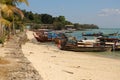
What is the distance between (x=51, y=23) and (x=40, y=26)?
73.1ft

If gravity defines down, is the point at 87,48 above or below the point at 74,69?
below

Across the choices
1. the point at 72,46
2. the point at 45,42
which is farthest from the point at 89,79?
the point at 45,42

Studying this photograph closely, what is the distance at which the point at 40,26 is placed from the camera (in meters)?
141

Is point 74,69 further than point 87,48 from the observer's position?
No

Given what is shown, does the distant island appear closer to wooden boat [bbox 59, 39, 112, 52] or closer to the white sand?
wooden boat [bbox 59, 39, 112, 52]

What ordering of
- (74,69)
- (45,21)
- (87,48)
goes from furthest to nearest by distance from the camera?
(45,21)
(87,48)
(74,69)

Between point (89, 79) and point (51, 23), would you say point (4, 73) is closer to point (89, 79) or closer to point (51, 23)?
point (89, 79)

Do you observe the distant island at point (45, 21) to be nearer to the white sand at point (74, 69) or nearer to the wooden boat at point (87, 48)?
the wooden boat at point (87, 48)

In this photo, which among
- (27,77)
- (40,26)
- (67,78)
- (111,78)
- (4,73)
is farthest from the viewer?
(40,26)

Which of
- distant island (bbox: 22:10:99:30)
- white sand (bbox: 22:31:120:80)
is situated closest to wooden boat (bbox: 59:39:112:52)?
white sand (bbox: 22:31:120:80)

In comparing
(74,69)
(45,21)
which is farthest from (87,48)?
(45,21)

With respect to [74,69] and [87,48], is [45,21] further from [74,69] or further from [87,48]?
[74,69]

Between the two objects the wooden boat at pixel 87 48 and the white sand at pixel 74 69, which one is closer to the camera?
the white sand at pixel 74 69

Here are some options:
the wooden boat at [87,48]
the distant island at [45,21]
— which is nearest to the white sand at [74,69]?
the wooden boat at [87,48]
